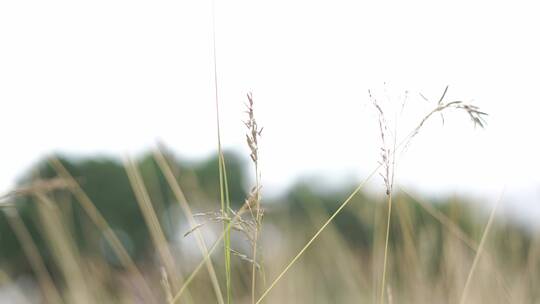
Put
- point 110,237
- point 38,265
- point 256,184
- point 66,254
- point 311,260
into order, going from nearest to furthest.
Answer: point 256,184, point 110,237, point 38,265, point 66,254, point 311,260

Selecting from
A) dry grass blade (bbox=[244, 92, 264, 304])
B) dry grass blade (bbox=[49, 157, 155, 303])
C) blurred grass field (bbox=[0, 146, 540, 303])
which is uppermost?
dry grass blade (bbox=[244, 92, 264, 304])

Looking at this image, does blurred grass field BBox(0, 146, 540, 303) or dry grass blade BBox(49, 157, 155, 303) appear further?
blurred grass field BBox(0, 146, 540, 303)

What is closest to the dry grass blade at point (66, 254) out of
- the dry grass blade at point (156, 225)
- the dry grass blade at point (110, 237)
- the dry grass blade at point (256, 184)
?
the dry grass blade at point (110, 237)

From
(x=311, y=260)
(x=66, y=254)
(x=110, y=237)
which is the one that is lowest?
(x=311, y=260)

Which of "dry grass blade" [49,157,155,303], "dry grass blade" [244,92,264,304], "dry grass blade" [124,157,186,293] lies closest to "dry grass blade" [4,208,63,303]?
"dry grass blade" [49,157,155,303]

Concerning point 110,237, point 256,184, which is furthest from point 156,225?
point 256,184

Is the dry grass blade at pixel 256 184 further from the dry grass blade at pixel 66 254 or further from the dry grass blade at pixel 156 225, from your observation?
the dry grass blade at pixel 66 254

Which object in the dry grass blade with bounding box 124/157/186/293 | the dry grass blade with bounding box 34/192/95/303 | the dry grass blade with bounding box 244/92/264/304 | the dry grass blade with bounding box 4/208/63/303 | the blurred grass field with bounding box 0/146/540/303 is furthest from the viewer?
the dry grass blade with bounding box 34/192/95/303

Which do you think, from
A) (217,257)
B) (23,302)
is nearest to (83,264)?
(23,302)

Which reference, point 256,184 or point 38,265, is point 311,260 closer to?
point 38,265

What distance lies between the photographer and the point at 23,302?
8.30 feet

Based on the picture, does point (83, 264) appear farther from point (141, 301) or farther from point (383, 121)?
point (383, 121)

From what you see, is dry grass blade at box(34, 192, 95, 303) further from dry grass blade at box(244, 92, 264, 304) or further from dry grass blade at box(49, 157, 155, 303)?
A: dry grass blade at box(244, 92, 264, 304)

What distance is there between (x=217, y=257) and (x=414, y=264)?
155 centimetres
